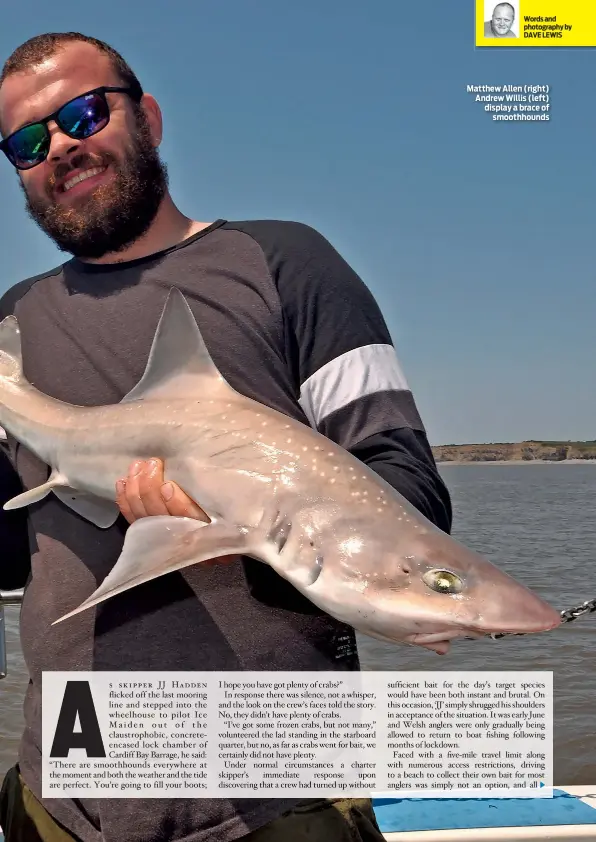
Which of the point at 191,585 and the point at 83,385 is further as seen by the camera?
the point at 83,385

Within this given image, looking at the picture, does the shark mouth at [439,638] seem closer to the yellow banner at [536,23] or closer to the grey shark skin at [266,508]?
the grey shark skin at [266,508]

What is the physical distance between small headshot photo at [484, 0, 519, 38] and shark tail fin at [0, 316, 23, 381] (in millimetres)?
4488

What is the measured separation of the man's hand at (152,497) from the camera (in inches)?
65.4

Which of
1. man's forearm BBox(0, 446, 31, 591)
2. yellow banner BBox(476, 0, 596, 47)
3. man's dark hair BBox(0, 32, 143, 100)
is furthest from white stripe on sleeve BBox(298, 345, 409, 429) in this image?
yellow banner BBox(476, 0, 596, 47)

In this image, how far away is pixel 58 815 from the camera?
1.87 meters

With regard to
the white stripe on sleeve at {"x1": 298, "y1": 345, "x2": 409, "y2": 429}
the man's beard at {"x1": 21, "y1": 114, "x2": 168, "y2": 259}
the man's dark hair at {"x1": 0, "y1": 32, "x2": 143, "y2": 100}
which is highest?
the man's dark hair at {"x1": 0, "y1": 32, "x2": 143, "y2": 100}

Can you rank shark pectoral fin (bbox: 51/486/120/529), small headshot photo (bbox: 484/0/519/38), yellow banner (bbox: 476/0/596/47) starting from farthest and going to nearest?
1. small headshot photo (bbox: 484/0/519/38)
2. yellow banner (bbox: 476/0/596/47)
3. shark pectoral fin (bbox: 51/486/120/529)

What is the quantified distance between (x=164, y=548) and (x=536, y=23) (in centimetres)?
500

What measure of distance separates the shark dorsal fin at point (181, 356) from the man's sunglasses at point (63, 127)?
28.6 inches

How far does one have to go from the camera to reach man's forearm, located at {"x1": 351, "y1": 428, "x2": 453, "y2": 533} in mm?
1700

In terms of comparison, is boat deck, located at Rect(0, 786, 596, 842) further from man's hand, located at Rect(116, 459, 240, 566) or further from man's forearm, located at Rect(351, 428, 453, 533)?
man's hand, located at Rect(116, 459, 240, 566)

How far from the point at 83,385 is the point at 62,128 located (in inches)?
29.4

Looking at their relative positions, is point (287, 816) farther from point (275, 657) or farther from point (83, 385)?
point (83, 385)

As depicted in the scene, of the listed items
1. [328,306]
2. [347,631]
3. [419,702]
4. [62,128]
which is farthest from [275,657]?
[62,128]
